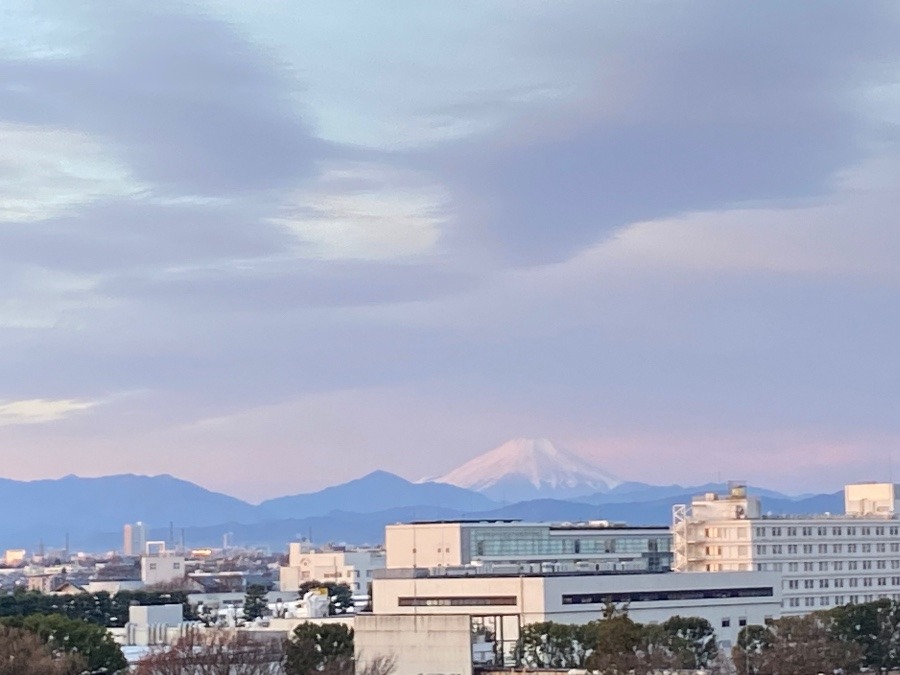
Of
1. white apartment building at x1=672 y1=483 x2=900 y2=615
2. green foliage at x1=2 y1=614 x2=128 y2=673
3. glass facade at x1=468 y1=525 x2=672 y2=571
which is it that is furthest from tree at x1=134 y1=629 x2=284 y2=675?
white apartment building at x1=672 y1=483 x2=900 y2=615

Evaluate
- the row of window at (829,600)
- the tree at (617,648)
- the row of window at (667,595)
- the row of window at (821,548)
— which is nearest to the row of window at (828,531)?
the row of window at (821,548)

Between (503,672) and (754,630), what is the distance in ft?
50.2

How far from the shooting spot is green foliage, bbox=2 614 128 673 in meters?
61.2

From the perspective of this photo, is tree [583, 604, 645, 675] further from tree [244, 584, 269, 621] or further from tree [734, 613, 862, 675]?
tree [244, 584, 269, 621]

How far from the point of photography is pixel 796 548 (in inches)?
4033

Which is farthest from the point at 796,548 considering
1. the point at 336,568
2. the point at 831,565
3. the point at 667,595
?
the point at 336,568

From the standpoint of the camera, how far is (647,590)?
82.0 meters

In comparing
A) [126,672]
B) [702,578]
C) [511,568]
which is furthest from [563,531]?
[126,672]

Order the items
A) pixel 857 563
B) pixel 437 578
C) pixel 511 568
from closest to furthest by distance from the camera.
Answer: pixel 437 578 < pixel 511 568 < pixel 857 563

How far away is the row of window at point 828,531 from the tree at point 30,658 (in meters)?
53.4

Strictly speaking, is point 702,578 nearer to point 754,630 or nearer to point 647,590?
point 647,590

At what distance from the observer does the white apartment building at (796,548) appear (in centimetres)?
10019

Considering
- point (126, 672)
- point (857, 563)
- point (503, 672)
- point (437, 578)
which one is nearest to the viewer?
point (503, 672)

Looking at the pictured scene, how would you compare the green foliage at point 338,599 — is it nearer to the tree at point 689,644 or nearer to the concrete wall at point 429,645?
the tree at point 689,644
